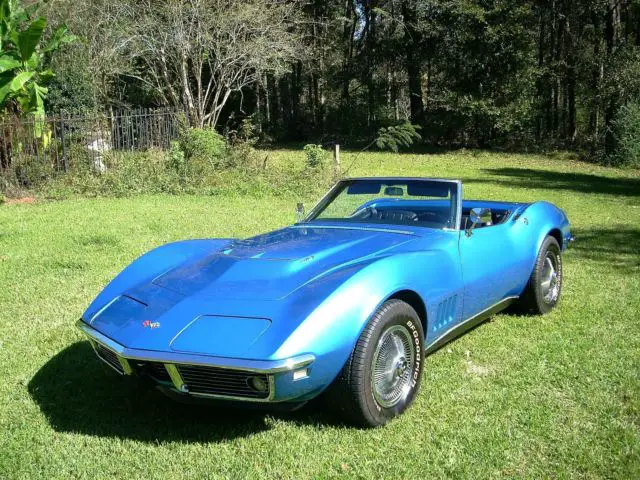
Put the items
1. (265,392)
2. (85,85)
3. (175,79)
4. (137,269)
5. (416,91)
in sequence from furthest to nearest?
(416,91) → (175,79) → (85,85) → (137,269) → (265,392)

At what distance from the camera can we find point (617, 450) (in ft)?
10.1

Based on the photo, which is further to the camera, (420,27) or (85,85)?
(420,27)

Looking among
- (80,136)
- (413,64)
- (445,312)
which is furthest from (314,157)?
(413,64)

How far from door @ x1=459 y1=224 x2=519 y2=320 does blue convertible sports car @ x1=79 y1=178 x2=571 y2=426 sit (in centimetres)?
1

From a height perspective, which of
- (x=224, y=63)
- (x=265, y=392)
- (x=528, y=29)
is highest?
(x=528, y=29)

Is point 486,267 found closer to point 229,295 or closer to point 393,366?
point 393,366

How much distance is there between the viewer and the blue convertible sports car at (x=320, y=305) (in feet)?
9.70

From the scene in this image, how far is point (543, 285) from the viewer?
526 centimetres

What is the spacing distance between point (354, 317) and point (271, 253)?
97cm

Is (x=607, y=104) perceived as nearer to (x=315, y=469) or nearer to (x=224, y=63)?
(x=224, y=63)

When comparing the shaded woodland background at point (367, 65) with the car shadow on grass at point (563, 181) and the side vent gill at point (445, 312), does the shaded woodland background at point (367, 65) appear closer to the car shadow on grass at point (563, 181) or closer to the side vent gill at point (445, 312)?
the car shadow on grass at point (563, 181)

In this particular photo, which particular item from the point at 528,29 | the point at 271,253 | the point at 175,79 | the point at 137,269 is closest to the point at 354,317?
the point at 271,253

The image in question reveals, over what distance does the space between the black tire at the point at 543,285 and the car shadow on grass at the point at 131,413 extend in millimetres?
2404

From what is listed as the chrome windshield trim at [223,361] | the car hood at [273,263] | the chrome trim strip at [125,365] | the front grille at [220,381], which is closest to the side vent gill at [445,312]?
the car hood at [273,263]
